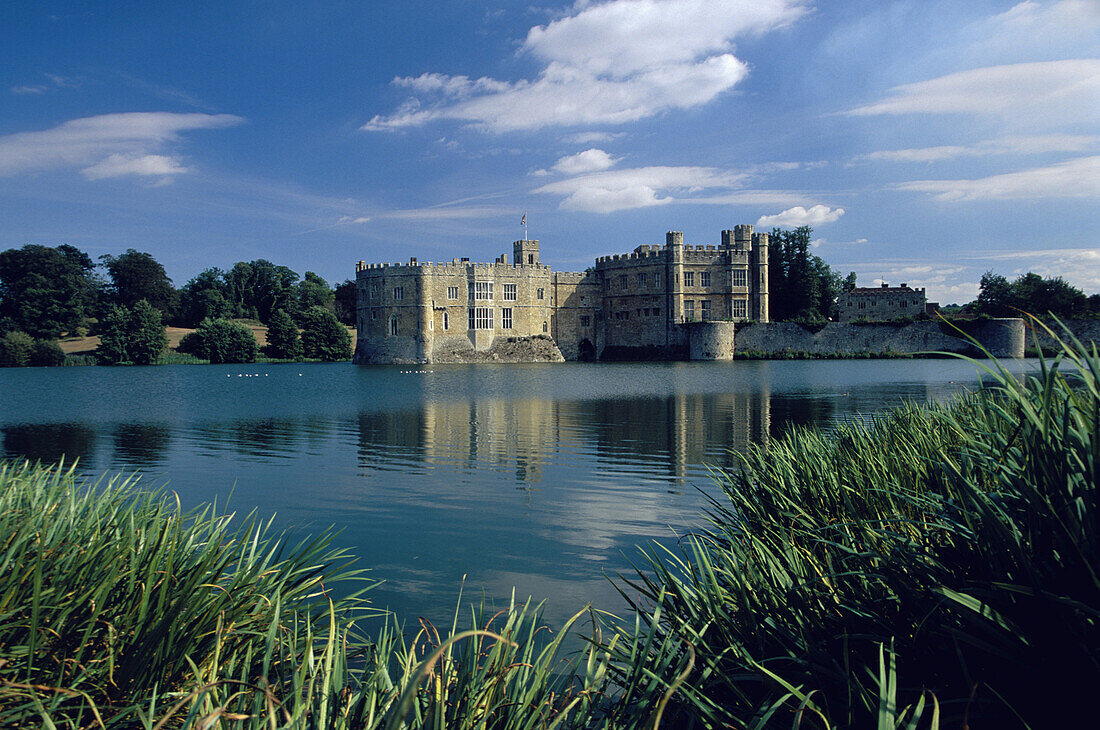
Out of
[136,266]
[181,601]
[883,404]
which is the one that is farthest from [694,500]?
[136,266]

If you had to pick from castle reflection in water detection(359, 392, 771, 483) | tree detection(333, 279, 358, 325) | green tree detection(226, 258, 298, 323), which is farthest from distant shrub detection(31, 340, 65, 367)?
castle reflection in water detection(359, 392, 771, 483)

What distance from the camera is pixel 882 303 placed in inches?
2618

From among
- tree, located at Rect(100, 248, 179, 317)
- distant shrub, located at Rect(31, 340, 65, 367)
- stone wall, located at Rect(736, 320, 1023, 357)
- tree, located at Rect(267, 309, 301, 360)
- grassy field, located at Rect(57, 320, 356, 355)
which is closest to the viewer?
stone wall, located at Rect(736, 320, 1023, 357)

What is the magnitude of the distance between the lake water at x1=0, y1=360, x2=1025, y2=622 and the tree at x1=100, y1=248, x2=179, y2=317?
5301cm

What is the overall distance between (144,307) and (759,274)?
52.2 metres

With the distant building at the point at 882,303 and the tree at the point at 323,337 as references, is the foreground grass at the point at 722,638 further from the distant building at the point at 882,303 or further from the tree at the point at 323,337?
the distant building at the point at 882,303

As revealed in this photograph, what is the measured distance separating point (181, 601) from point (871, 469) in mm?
4353

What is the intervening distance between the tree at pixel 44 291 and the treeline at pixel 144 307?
0.09 m

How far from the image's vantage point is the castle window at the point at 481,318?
5122 cm

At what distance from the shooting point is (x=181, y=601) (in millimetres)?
2521

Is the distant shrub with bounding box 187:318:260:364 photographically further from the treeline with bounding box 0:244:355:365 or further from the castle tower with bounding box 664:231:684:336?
the castle tower with bounding box 664:231:684:336

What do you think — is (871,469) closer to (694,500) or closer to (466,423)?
(694,500)

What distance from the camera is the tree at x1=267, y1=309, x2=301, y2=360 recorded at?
6475cm

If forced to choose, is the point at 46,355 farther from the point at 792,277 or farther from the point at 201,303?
the point at 792,277
